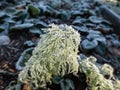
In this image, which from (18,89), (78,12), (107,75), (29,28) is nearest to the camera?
(18,89)

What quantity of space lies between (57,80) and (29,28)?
1579 millimetres

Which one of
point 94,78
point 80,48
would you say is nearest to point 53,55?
point 94,78

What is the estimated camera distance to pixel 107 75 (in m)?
2.64

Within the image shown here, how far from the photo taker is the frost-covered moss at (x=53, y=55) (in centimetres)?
226

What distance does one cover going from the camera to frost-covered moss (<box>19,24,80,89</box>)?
7.41 ft

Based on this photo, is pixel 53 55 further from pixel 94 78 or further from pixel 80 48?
pixel 80 48

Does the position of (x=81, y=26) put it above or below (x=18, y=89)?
below

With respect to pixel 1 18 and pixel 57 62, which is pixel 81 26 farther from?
pixel 57 62

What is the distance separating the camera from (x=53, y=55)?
2.28m

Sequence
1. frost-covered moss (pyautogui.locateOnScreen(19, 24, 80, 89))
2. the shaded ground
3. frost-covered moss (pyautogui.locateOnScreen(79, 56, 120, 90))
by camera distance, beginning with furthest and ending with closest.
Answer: the shaded ground < frost-covered moss (pyautogui.locateOnScreen(79, 56, 120, 90)) < frost-covered moss (pyautogui.locateOnScreen(19, 24, 80, 89))

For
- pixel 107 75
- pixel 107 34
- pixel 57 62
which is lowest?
pixel 107 34

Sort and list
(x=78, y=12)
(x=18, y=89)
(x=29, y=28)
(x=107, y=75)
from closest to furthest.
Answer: (x=18, y=89) < (x=107, y=75) < (x=29, y=28) < (x=78, y=12)

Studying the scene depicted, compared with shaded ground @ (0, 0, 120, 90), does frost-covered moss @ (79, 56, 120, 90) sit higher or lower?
higher

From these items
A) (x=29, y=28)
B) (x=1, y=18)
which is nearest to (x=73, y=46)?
(x=29, y=28)
